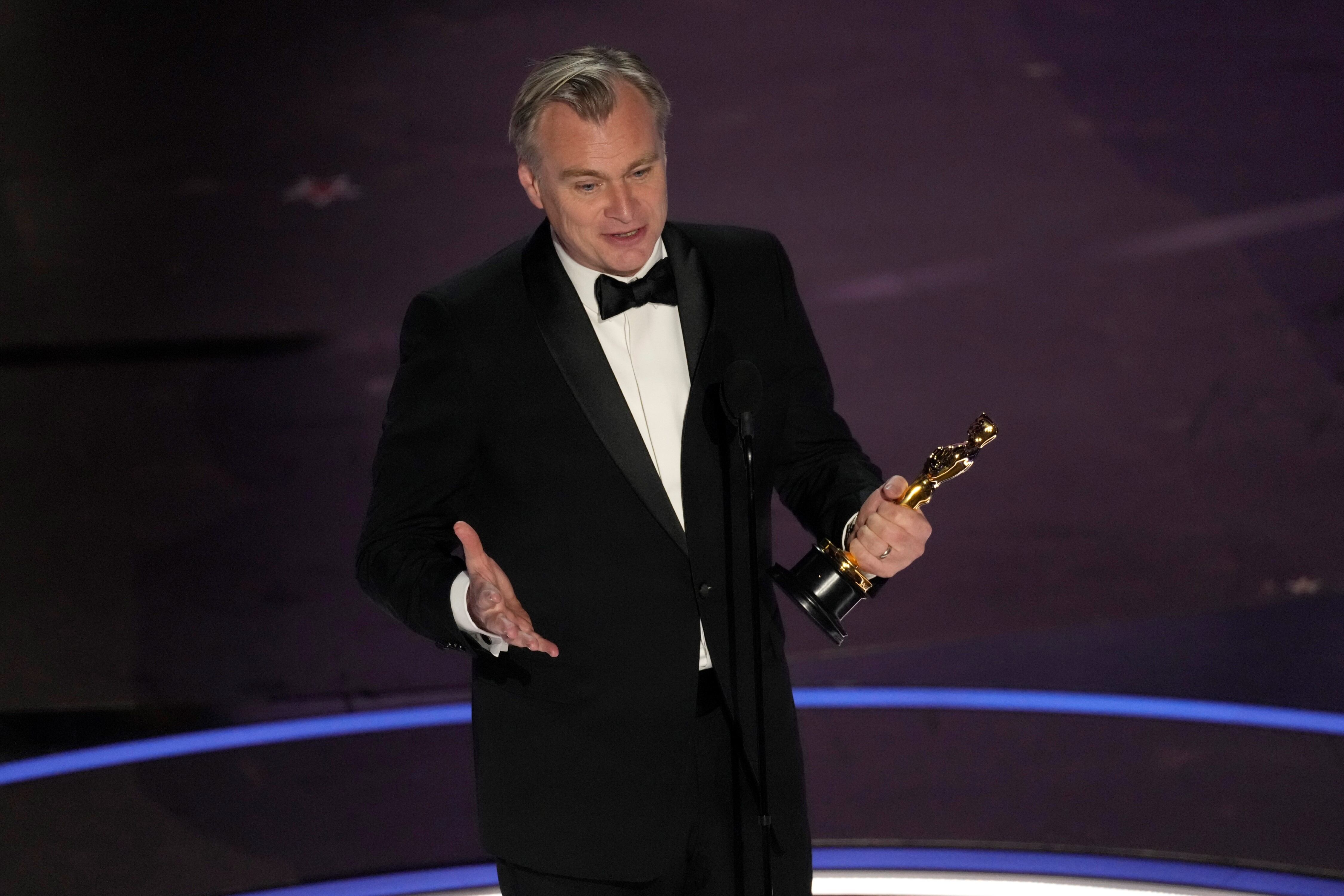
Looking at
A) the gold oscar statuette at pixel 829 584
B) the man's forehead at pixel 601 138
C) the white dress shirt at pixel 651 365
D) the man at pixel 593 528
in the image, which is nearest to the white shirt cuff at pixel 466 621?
the man at pixel 593 528

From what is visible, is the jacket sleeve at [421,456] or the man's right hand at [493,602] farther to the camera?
the jacket sleeve at [421,456]

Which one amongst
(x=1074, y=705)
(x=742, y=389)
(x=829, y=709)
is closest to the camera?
(x=742, y=389)

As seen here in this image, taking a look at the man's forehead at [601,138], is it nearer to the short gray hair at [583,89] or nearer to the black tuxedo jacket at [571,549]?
the short gray hair at [583,89]

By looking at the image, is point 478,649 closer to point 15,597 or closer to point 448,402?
point 448,402

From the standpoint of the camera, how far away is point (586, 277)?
191 centimetres

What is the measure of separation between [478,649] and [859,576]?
526 millimetres

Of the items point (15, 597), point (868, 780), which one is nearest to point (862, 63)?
point (868, 780)

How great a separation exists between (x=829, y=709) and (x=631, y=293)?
2.30 m

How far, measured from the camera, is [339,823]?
3.43 metres

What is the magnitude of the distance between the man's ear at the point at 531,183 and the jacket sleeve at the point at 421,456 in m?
0.22

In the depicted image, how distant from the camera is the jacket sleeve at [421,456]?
5.90ft

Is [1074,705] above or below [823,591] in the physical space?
below

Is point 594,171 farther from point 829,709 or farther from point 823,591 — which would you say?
point 829,709

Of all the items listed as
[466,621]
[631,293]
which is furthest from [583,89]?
[466,621]
